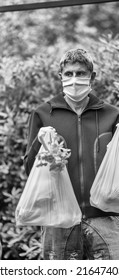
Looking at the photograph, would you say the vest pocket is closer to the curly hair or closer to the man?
the man

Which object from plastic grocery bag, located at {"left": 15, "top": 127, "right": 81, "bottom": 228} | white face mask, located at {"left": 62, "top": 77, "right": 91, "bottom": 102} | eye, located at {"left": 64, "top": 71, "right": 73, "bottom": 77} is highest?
eye, located at {"left": 64, "top": 71, "right": 73, "bottom": 77}

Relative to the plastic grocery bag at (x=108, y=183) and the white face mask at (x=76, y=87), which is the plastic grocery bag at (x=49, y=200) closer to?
the plastic grocery bag at (x=108, y=183)

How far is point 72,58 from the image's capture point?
10.3 ft

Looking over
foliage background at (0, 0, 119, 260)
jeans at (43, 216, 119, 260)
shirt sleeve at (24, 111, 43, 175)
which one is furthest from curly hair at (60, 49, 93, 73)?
foliage background at (0, 0, 119, 260)

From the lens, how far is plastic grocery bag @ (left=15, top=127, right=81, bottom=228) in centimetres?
303

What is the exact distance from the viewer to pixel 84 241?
10.2 feet

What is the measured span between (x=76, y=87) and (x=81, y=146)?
1.06 feet

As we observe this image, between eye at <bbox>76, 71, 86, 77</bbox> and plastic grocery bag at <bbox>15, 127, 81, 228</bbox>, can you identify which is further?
eye at <bbox>76, 71, 86, 77</bbox>

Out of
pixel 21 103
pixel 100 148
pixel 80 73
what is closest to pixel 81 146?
pixel 100 148

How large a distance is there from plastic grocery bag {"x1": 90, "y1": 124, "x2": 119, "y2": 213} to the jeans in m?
0.11

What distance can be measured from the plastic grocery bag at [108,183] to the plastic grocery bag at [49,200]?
0.39ft

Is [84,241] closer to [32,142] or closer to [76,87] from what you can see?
[32,142]

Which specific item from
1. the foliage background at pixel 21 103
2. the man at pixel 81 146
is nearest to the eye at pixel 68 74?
the man at pixel 81 146

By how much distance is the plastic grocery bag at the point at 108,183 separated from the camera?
305 cm
